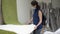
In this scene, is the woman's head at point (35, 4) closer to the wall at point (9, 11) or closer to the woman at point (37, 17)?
the woman at point (37, 17)

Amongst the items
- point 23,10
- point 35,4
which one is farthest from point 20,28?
point 35,4

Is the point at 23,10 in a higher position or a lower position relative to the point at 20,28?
higher

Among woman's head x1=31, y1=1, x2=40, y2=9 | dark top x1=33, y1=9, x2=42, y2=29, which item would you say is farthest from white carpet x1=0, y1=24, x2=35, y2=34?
woman's head x1=31, y1=1, x2=40, y2=9

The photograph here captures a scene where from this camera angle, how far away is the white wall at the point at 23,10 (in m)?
1.61

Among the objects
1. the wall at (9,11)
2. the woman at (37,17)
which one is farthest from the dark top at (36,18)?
the wall at (9,11)

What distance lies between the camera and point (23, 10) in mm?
1608

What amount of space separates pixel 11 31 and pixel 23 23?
0.18m

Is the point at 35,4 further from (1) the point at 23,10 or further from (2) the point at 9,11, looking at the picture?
(2) the point at 9,11

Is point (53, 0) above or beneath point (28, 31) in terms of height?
above

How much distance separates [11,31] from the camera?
1.60 m

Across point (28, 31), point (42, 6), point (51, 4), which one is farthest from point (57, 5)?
point (28, 31)

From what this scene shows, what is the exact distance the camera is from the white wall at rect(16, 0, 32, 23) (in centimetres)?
161

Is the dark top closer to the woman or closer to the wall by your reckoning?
the woman

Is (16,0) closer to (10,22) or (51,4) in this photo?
(10,22)
